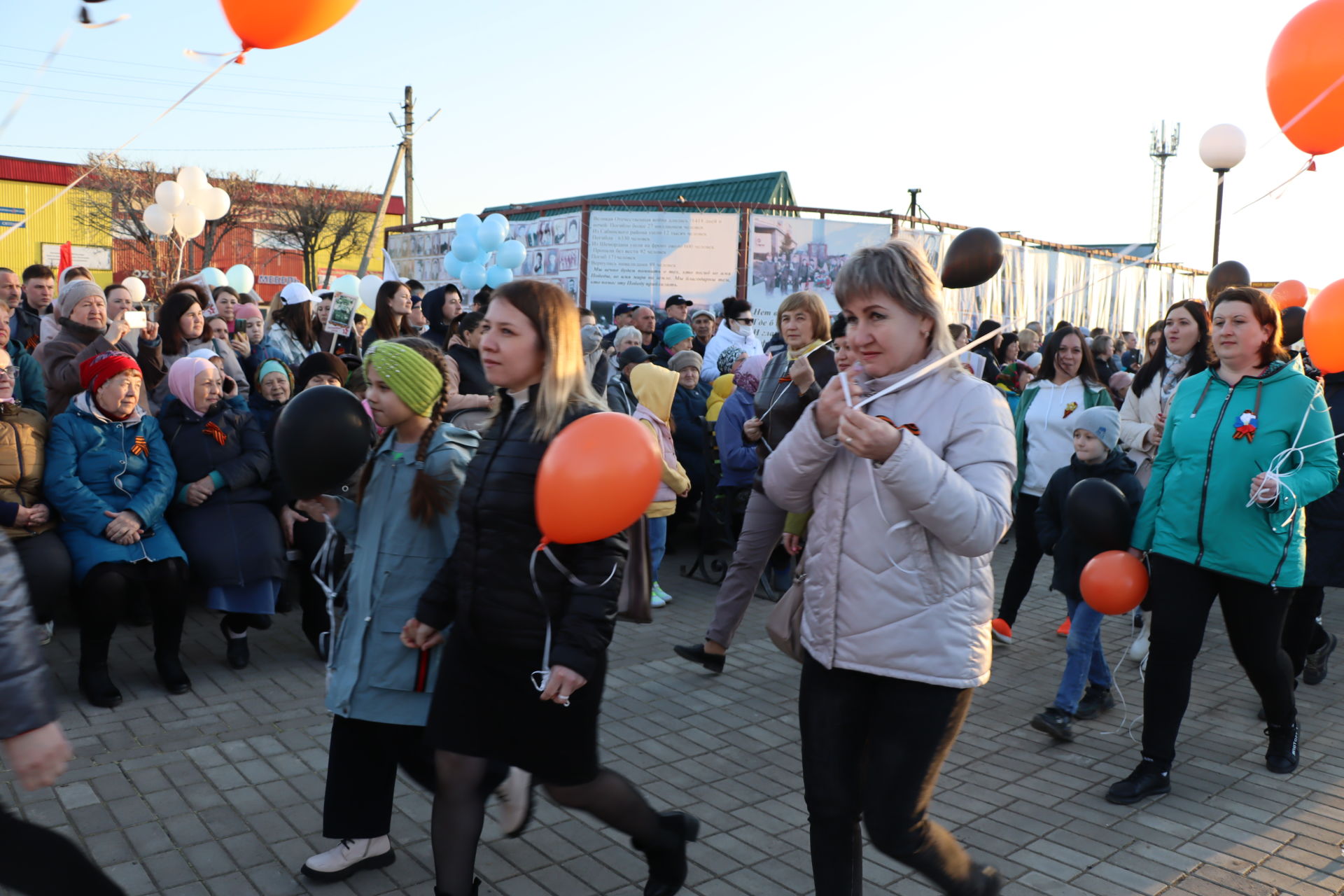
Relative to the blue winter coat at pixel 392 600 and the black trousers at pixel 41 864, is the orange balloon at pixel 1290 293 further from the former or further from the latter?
the black trousers at pixel 41 864

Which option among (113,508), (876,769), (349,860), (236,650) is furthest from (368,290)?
(876,769)

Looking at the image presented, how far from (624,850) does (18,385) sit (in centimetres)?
483

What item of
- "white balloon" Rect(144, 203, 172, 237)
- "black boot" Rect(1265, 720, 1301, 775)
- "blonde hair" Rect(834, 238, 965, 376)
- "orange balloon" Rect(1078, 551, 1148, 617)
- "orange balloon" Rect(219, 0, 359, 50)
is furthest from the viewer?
"white balloon" Rect(144, 203, 172, 237)

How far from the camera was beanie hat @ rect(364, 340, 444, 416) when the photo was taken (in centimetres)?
327

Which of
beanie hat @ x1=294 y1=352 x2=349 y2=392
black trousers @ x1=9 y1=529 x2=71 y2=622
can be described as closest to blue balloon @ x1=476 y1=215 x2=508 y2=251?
beanie hat @ x1=294 y1=352 x2=349 y2=392

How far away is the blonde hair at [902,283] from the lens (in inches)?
102

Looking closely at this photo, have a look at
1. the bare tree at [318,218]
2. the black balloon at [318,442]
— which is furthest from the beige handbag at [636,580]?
the bare tree at [318,218]

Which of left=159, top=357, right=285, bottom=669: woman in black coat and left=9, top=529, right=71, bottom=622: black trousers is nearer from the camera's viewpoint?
left=9, top=529, right=71, bottom=622: black trousers

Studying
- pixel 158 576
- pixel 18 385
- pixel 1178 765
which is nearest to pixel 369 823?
pixel 158 576

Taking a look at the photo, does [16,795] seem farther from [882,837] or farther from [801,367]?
[801,367]

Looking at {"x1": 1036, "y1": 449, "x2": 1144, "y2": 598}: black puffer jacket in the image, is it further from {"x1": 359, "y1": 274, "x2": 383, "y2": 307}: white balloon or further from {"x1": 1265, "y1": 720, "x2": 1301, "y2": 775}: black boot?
{"x1": 359, "y1": 274, "x2": 383, "y2": 307}: white balloon

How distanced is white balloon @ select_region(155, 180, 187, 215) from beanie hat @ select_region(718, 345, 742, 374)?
291 inches

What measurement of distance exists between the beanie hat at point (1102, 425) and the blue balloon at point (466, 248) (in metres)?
11.2

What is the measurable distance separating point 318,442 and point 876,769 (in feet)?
6.35
